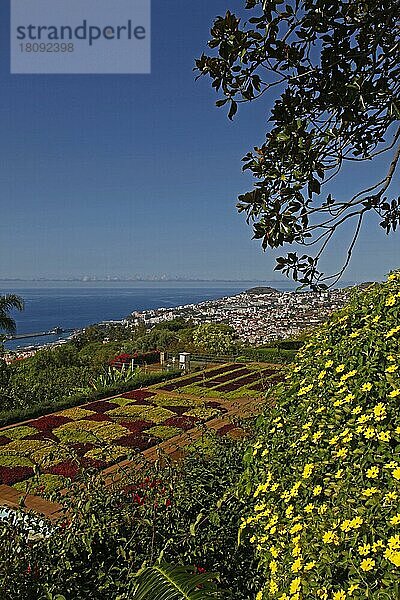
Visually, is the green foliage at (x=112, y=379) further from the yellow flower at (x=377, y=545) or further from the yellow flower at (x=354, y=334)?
the yellow flower at (x=377, y=545)

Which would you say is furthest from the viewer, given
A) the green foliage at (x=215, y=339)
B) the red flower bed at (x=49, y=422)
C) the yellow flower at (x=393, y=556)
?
the green foliage at (x=215, y=339)

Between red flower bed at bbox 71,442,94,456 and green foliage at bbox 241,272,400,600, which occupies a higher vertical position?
green foliage at bbox 241,272,400,600

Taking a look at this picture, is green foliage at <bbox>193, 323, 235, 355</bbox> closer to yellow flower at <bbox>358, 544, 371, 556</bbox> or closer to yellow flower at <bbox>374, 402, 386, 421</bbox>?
yellow flower at <bbox>374, 402, 386, 421</bbox>

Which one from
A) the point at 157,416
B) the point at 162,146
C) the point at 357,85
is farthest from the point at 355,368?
the point at 162,146

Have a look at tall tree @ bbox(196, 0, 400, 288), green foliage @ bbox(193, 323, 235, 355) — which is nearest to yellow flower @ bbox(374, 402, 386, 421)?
tall tree @ bbox(196, 0, 400, 288)

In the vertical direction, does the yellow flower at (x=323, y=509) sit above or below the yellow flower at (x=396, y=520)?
below

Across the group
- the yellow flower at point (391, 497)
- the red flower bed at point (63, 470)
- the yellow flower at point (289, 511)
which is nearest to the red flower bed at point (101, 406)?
the red flower bed at point (63, 470)

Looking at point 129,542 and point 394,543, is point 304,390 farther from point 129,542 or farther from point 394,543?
point 129,542
